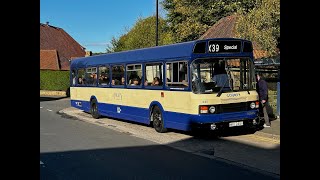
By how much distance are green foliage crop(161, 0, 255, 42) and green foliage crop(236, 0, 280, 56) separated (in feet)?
56.3

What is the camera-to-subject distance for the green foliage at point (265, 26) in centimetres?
1630

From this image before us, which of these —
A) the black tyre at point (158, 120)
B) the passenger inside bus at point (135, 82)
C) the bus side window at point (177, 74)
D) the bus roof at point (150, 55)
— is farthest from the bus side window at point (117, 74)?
the bus side window at point (177, 74)

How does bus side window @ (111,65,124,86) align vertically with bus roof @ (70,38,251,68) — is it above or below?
below

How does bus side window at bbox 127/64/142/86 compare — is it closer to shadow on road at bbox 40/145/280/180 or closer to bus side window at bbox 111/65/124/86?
bus side window at bbox 111/65/124/86

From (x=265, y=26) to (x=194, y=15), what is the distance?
66.2 ft

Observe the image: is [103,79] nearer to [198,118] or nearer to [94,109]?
[94,109]

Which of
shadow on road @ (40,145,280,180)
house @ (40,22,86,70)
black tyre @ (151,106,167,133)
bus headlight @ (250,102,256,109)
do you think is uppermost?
house @ (40,22,86,70)

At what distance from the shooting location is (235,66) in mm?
11523

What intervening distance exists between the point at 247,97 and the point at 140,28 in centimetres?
4399

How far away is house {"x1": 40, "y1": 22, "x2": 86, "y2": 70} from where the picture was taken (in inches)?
2176

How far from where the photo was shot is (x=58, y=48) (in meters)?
62.1

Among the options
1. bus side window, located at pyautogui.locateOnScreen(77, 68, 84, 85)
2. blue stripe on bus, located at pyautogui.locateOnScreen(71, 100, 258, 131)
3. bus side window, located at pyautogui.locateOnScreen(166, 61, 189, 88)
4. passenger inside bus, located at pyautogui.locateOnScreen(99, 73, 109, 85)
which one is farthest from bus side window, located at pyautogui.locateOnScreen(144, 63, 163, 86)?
bus side window, located at pyautogui.locateOnScreen(77, 68, 84, 85)
